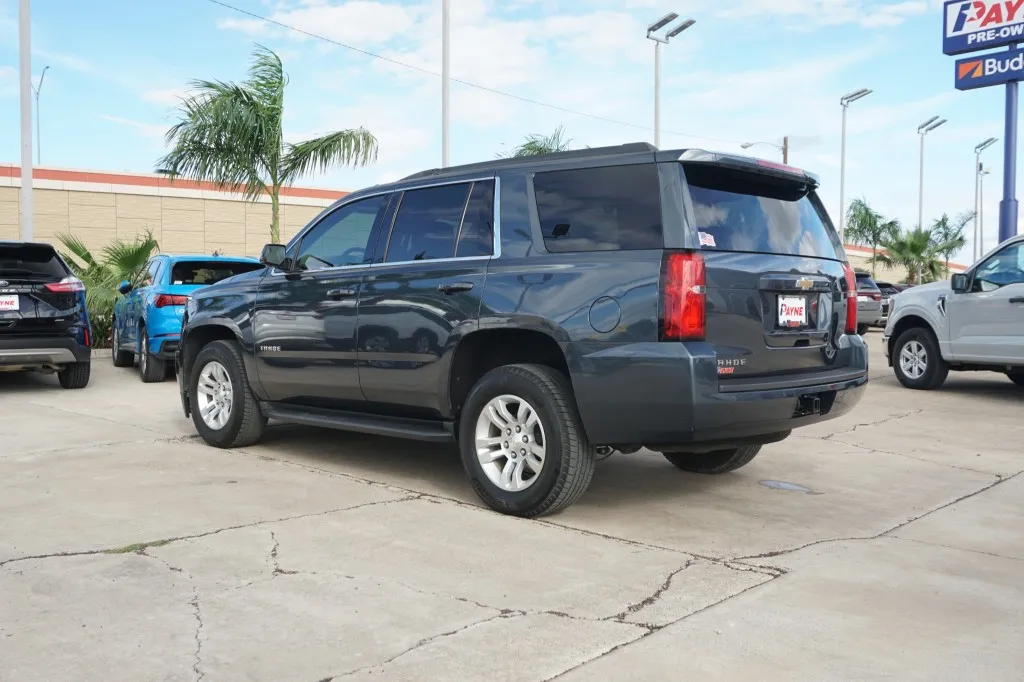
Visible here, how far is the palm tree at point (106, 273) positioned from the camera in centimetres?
1527

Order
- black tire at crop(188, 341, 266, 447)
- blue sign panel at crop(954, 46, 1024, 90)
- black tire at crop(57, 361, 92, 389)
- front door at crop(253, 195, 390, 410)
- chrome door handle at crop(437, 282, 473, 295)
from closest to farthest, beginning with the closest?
chrome door handle at crop(437, 282, 473, 295) < front door at crop(253, 195, 390, 410) < black tire at crop(188, 341, 266, 447) < black tire at crop(57, 361, 92, 389) < blue sign panel at crop(954, 46, 1024, 90)

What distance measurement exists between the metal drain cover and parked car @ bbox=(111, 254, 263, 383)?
723cm

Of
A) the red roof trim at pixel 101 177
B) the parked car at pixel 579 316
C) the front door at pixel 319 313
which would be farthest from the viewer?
the red roof trim at pixel 101 177

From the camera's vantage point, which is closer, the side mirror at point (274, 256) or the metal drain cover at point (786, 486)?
the metal drain cover at point (786, 486)

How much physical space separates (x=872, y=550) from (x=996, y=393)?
7.85 m

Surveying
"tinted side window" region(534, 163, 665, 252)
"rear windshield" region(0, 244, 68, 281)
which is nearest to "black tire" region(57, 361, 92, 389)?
"rear windshield" region(0, 244, 68, 281)

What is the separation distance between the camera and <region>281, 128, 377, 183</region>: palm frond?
18656 mm

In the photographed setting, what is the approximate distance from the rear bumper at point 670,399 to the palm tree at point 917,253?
43862 millimetres

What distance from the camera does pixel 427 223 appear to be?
19.8 ft

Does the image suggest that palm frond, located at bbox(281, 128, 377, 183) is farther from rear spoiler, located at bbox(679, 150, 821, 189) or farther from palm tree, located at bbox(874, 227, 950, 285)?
palm tree, located at bbox(874, 227, 950, 285)

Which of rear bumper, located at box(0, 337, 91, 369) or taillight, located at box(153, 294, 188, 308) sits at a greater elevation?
taillight, located at box(153, 294, 188, 308)

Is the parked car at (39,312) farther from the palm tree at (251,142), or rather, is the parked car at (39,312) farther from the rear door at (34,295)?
the palm tree at (251,142)

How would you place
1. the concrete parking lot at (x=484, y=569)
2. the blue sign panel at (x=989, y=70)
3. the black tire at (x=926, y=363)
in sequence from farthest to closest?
the blue sign panel at (x=989, y=70) → the black tire at (x=926, y=363) → the concrete parking lot at (x=484, y=569)

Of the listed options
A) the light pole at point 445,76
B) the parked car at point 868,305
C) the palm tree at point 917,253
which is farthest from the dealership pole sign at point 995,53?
the palm tree at point 917,253
